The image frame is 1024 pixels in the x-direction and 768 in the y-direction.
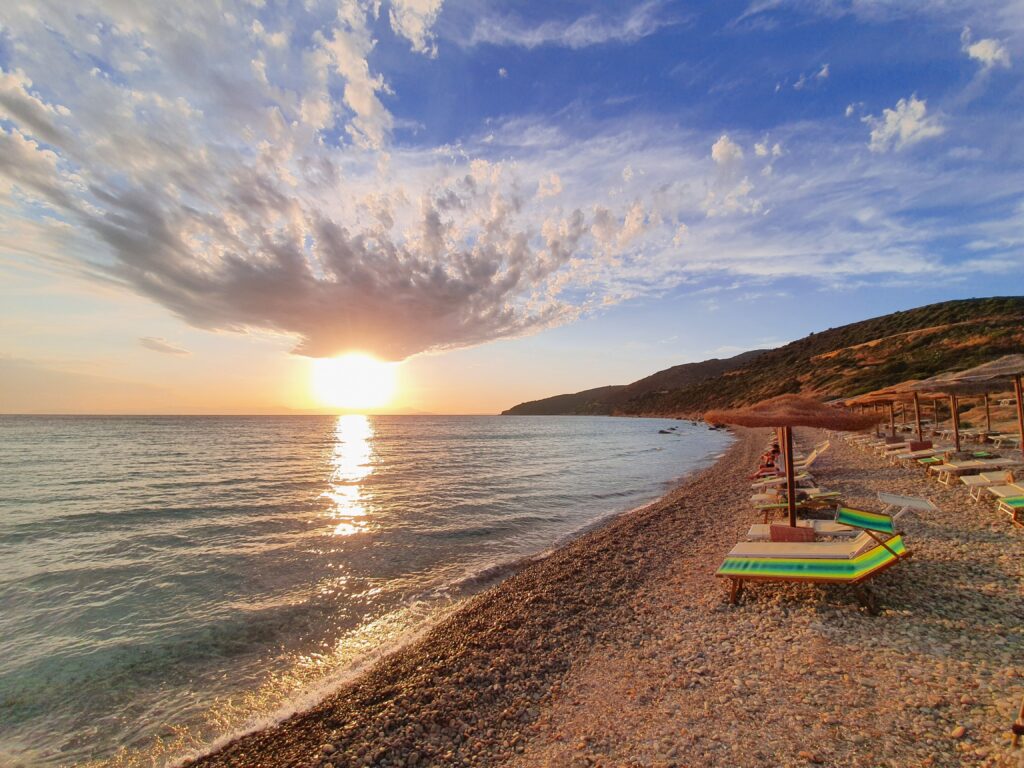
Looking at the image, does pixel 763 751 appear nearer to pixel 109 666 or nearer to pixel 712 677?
pixel 712 677

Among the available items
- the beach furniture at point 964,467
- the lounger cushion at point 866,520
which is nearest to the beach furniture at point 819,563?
the lounger cushion at point 866,520

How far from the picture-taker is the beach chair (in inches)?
245

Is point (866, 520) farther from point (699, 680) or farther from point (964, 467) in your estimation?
point (964, 467)

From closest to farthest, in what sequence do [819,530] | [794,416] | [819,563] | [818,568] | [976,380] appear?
[818,568], [819,563], [794,416], [819,530], [976,380]

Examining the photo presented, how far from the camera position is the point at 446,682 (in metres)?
5.57

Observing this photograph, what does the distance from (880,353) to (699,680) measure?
63.4 metres

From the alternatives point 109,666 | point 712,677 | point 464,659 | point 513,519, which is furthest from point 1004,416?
point 109,666

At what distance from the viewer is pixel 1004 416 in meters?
27.3

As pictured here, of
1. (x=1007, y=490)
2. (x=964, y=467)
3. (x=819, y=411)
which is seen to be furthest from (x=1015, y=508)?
(x=819, y=411)

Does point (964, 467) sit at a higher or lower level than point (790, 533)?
higher

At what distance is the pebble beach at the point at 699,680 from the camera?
13.0ft

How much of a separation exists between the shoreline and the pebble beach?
0.08 feet

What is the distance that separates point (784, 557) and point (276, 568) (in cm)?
1069

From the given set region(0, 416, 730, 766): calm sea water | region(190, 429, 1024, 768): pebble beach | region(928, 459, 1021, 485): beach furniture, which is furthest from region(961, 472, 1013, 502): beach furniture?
region(0, 416, 730, 766): calm sea water
